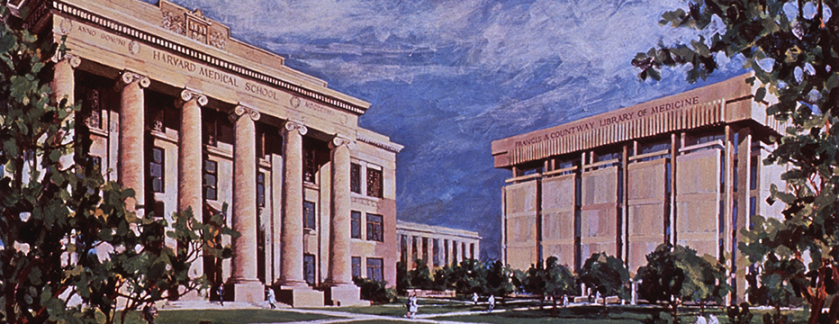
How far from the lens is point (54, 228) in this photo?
5.04 m

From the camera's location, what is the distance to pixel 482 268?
23.3 m

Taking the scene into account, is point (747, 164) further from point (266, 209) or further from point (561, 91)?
point (266, 209)

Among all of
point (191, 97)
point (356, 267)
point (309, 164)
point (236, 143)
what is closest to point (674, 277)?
point (356, 267)

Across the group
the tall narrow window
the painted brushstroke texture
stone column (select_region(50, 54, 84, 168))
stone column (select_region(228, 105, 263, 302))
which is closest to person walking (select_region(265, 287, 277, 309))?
stone column (select_region(228, 105, 263, 302))

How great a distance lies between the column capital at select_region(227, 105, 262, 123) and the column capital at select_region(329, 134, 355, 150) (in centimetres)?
216

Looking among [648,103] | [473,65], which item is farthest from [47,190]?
→ [648,103]

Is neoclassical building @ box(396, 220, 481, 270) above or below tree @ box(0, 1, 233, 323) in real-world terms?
below

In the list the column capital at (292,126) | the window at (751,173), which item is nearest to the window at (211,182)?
the column capital at (292,126)

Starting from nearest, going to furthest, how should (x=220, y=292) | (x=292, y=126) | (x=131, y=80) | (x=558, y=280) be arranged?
(x=131, y=80) < (x=220, y=292) < (x=292, y=126) < (x=558, y=280)

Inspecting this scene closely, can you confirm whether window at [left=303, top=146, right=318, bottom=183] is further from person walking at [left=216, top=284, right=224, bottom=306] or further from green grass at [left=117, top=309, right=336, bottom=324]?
green grass at [left=117, top=309, right=336, bottom=324]

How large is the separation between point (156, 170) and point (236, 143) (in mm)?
1989

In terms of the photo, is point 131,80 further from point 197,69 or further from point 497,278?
point 497,278

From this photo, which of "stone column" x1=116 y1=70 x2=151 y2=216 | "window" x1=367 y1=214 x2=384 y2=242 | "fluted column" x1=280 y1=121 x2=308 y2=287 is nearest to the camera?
"stone column" x1=116 y1=70 x2=151 y2=216

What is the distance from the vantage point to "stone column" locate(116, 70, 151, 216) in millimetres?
14359
